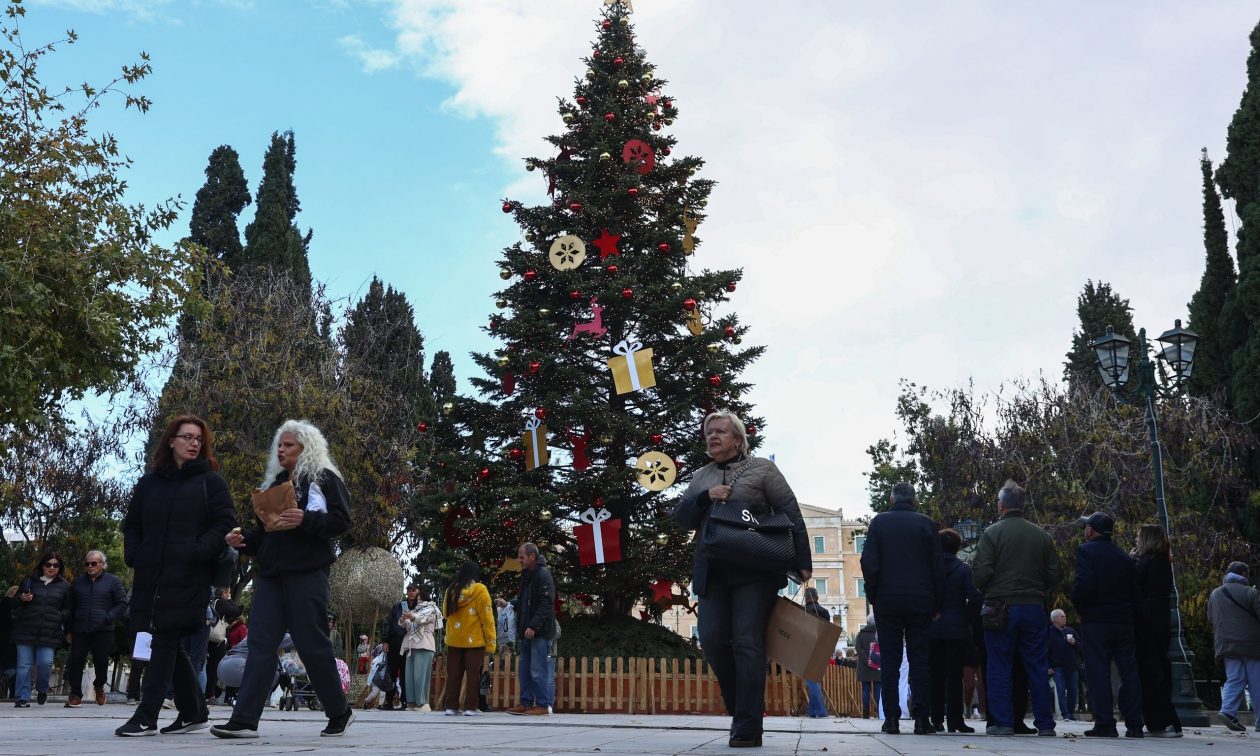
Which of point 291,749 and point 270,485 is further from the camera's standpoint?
point 270,485

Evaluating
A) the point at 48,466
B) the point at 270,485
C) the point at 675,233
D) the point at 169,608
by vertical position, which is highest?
the point at 675,233

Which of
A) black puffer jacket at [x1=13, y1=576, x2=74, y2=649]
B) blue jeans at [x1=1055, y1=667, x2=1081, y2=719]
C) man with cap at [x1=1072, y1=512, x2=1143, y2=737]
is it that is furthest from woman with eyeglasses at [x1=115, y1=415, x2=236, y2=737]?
blue jeans at [x1=1055, y1=667, x2=1081, y2=719]

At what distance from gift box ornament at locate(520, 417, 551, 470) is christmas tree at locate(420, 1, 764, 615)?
0.03m

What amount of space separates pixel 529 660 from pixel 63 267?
7.30 meters

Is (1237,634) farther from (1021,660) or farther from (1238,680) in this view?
(1021,660)

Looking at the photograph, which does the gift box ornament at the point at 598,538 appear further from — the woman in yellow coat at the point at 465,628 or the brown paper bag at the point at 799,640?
the brown paper bag at the point at 799,640

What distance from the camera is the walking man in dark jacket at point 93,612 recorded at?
1369 centimetres

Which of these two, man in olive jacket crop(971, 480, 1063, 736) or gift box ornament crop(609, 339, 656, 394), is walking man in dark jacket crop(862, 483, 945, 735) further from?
gift box ornament crop(609, 339, 656, 394)

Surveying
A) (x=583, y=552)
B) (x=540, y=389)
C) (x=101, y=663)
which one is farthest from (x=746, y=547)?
(x=540, y=389)

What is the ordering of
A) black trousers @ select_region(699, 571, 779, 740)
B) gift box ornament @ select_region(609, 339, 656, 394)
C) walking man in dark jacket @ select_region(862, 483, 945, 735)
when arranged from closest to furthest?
black trousers @ select_region(699, 571, 779, 740) → walking man in dark jacket @ select_region(862, 483, 945, 735) → gift box ornament @ select_region(609, 339, 656, 394)

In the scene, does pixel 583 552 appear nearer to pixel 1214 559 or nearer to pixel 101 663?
pixel 101 663

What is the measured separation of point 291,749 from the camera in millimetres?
5258

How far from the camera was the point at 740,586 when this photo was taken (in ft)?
20.0

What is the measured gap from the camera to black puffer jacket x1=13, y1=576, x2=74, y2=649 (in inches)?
548
